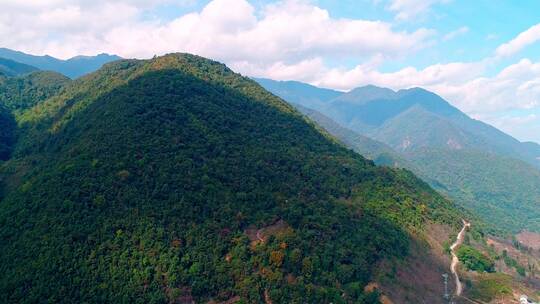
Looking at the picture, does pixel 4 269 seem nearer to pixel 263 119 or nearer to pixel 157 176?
pixel 157 176

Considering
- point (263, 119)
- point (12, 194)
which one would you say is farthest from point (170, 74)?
point (12, 194)

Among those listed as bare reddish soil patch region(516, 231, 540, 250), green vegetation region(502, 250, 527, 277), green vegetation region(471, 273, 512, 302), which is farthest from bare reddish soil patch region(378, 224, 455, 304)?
bare reddish soil patch region(516, 231, 540, 250)

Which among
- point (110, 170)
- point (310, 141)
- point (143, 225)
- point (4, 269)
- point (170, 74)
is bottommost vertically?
point (4, 269)

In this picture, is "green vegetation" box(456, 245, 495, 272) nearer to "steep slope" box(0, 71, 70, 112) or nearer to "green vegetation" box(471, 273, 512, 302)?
"green vegetation" box(471, 273, 512, 302)

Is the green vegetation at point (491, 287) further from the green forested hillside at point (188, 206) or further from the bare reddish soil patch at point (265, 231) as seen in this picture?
the bare reddish soil patch at point (265, 231)

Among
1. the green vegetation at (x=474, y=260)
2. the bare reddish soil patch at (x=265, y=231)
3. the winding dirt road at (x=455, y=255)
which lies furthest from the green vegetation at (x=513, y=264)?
the bare reddish soil patch at (x=265, y=231)

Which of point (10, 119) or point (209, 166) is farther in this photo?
point (10, 119)
